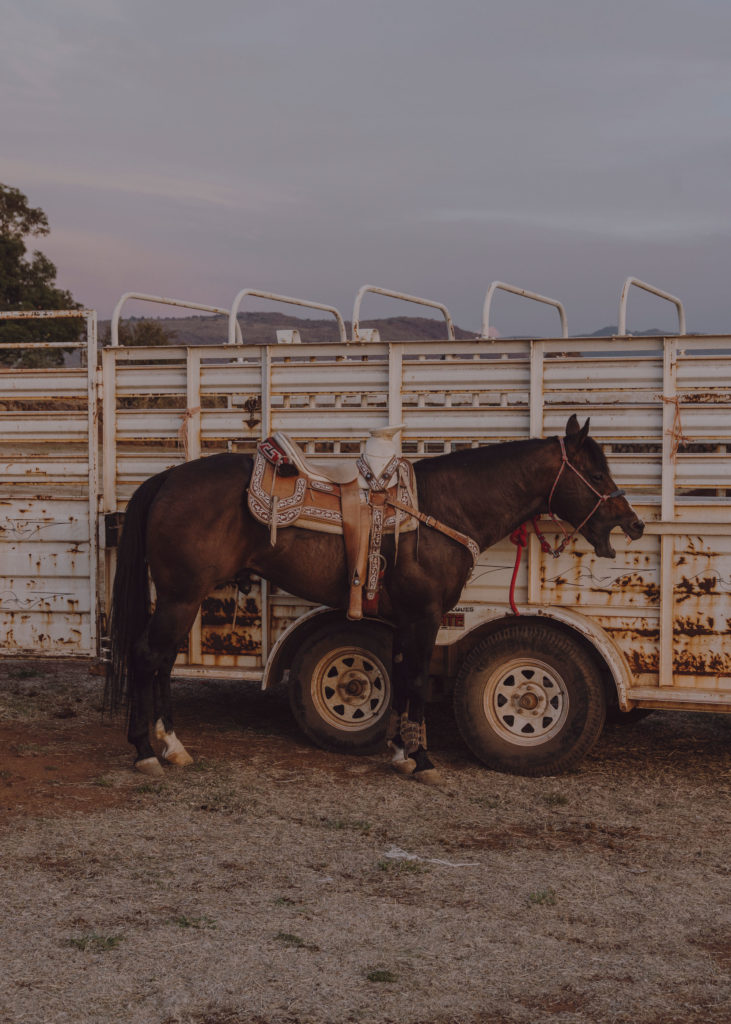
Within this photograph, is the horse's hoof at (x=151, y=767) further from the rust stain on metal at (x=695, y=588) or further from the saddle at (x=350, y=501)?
the rust stain on metal at (x=695, y=588)

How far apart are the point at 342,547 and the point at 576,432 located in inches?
62.1

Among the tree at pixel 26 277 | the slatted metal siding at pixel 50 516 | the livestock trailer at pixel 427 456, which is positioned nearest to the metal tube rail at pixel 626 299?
the livestock trailer at pixel 427 456

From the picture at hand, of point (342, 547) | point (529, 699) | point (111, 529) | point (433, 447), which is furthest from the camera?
point (111, 529)

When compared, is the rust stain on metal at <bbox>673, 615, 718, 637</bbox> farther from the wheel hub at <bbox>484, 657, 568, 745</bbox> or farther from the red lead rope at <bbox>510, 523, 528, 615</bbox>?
the red lead rope at <bbox>510, 523, 528, 615</bbox>

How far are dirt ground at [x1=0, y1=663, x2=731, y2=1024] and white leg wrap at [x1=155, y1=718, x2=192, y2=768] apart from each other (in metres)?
0.11

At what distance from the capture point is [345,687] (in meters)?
7.01

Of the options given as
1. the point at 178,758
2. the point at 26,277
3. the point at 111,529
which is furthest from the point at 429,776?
the point at 26,277

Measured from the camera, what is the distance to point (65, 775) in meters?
6.47

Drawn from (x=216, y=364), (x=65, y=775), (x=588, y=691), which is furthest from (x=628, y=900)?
Result: (x=216, y=364)

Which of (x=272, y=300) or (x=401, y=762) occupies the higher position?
(x=272, y=300)

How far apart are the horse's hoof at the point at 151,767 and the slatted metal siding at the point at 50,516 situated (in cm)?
105

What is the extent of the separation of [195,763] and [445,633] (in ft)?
5.87

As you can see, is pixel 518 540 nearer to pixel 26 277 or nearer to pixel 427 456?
pixel 427 456

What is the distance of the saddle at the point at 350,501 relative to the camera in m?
6.38
